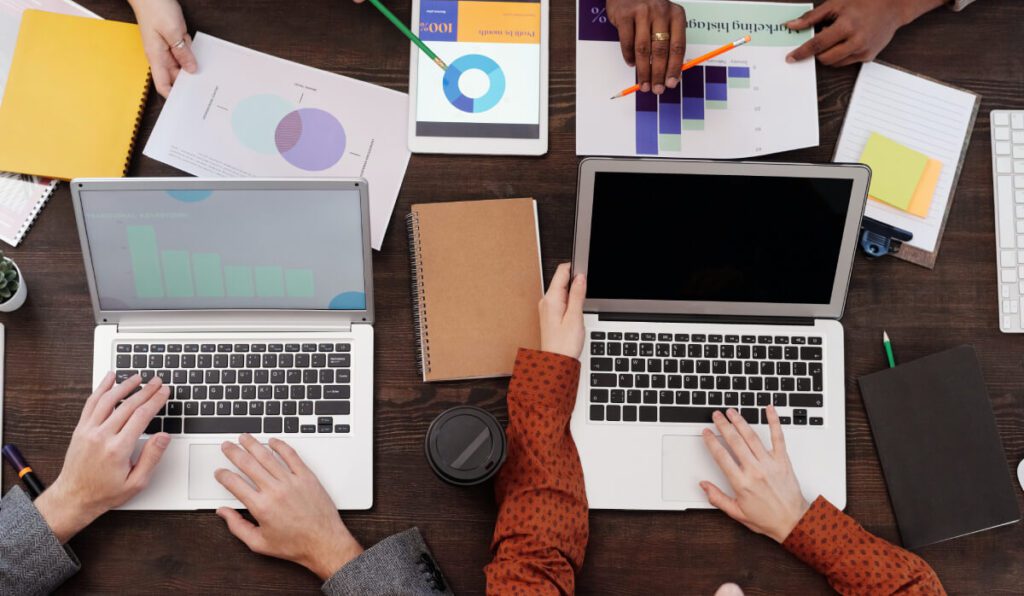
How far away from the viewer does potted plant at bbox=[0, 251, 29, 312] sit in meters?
1.06

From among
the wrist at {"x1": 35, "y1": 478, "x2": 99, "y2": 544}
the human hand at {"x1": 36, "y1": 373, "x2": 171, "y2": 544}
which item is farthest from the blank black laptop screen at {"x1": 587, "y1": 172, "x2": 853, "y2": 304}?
the wrist at {"x1": 35, "y1": 478, "x2": 99, "y2": 544}

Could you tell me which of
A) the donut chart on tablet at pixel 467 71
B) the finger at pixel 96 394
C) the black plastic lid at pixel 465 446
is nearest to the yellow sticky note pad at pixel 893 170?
the donut chart on tablet at pixel 467 71

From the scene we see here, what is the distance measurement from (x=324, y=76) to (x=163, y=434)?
22.3 inches

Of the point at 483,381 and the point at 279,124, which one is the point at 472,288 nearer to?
the point at 483,381

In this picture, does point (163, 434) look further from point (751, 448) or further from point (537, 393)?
point (751, 448)

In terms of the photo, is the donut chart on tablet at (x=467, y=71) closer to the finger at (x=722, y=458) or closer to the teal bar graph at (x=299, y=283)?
the teal bar graph at (x=299, y=283)

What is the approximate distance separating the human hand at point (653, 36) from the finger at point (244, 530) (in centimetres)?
84

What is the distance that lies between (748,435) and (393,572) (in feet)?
1.71

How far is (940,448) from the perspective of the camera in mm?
1090

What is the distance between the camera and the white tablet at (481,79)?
1.16m

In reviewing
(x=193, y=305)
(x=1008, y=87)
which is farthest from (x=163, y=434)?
(x=1008, y=87)

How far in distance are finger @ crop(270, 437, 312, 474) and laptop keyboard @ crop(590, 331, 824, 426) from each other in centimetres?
41

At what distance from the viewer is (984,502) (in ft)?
3.55

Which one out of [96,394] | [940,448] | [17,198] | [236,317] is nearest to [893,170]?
[940,448]
